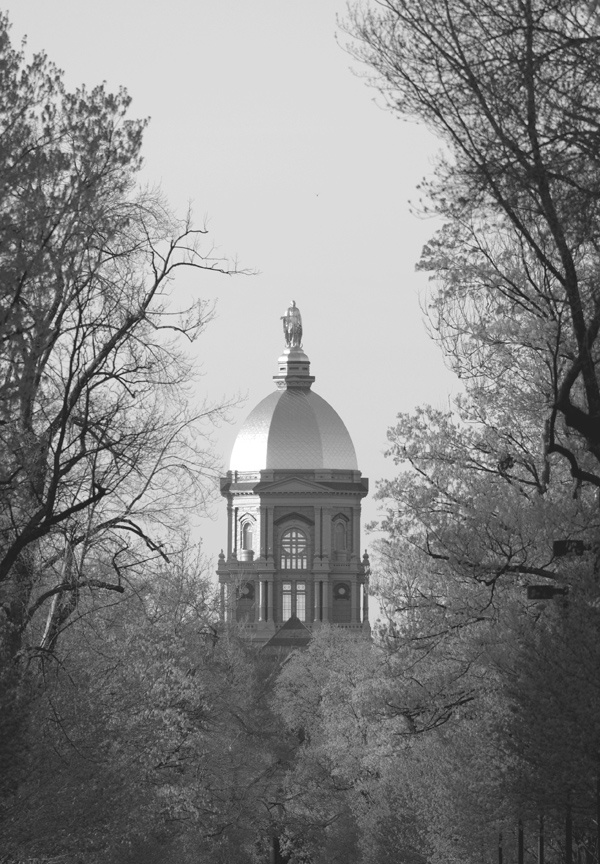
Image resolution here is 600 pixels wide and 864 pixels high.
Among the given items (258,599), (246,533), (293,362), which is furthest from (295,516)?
(293,362)

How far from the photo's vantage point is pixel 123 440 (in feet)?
75.8

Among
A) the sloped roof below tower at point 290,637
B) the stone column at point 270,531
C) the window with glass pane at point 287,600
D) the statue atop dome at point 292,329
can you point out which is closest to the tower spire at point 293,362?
the statue atop dome at point 292,329

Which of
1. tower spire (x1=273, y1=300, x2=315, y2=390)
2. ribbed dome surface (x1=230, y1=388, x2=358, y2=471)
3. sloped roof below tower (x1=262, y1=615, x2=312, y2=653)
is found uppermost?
tower spire (x1=273, y1=300, x2=315, y2=390)

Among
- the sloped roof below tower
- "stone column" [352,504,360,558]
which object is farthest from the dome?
the sloped roof below tower

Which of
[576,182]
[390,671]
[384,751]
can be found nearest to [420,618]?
[390,671]

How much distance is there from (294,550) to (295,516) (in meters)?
2.49

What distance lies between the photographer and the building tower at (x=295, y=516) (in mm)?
156375

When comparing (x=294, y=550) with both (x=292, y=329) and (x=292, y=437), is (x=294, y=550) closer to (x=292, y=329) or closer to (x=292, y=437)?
(x=292, y=437)

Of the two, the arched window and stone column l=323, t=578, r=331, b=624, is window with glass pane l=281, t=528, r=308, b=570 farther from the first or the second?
the arched window

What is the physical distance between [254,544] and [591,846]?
133 metres

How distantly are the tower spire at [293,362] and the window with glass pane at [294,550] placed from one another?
11.7 metres

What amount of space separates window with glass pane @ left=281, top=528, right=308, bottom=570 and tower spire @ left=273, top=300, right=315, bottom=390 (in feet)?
38.3

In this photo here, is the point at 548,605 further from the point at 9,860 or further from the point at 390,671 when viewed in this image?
the point at 9,860

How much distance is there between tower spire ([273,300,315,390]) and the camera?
164 metres
